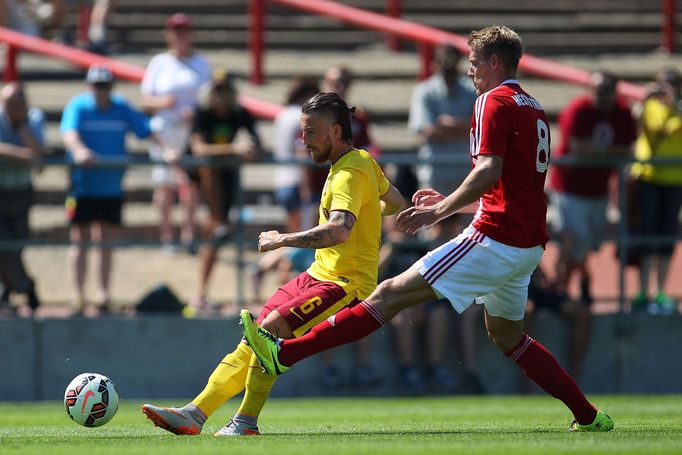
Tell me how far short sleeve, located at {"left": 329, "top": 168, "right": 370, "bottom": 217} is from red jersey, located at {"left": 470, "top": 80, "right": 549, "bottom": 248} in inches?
27.2

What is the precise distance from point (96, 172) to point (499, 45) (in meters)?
6.57

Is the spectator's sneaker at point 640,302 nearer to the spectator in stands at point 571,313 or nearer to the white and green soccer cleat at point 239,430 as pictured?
the spectator in stands at point 571,313

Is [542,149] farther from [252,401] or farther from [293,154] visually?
[293,154]

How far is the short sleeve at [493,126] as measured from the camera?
8062mm

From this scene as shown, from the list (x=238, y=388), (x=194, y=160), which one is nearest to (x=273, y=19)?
(x=194, y=160)

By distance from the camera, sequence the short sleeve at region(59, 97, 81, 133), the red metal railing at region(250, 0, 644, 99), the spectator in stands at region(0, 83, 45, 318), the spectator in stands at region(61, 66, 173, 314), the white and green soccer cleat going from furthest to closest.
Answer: the red metal railing at region(250, 0, 644, 99), the short sleeve at region(59, 97, 81, 133), the spectator in stands at region(61, 66, 173, 314), the spectator in stands at region(0, 83, 45, 318), the white and green soccer cleat

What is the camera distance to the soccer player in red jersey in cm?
811

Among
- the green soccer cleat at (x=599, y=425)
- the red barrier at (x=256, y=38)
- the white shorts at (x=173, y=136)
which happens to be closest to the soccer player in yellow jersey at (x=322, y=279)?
the green soccer cleat at (x=599, y=425)

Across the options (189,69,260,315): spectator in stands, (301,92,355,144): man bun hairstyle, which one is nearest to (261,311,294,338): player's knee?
(301,92,355,144): man bun hairstyle

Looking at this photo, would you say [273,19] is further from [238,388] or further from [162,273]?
[238,388]

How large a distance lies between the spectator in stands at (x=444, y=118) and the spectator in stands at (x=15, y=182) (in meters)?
3.90

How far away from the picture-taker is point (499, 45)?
8.33 metres

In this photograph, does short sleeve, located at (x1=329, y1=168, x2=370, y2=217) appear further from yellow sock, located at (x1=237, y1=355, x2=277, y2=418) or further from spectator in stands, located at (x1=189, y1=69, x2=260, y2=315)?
spectator in stands, located at (x1=189, y1=69, x2=260, y2=315)

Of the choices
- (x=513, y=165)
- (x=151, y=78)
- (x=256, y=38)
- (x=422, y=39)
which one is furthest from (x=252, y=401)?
(x=256, y=38)
